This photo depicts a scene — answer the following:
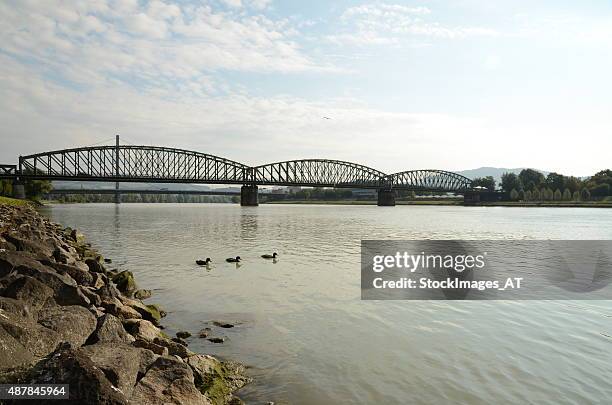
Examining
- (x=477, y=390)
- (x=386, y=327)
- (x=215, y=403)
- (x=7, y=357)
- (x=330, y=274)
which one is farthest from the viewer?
(x=330, y=274)

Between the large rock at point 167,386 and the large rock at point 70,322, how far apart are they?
1.80 metres

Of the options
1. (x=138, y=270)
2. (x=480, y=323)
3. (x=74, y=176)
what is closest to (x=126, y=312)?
(x=480, y=323)

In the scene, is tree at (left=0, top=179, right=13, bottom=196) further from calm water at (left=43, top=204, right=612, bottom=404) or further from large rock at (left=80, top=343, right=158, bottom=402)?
large rock at (left=80, top=343, right=158, bottom=402)

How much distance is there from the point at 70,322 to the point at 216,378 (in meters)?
3.28

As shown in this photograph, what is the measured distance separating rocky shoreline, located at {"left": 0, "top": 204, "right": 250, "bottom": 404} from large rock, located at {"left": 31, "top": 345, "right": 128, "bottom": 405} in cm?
1

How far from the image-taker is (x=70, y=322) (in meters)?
9.34

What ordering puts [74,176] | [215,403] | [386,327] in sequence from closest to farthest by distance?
[215,403]
[386,327]
[74,176]

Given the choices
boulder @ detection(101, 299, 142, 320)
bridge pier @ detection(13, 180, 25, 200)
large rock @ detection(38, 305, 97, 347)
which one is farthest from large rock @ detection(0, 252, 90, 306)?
bridge pier @ detection(13, 180, 25, 200)

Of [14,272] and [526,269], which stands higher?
[14,272]

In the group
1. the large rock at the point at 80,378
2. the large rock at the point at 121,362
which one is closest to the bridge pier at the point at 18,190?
the large rock at the point at 121,362

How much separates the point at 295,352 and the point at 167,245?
32993mm

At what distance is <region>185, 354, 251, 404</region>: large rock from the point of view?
9.84 metres

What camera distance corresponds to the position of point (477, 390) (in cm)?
1077

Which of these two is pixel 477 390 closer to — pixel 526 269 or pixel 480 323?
pixel 480 323
